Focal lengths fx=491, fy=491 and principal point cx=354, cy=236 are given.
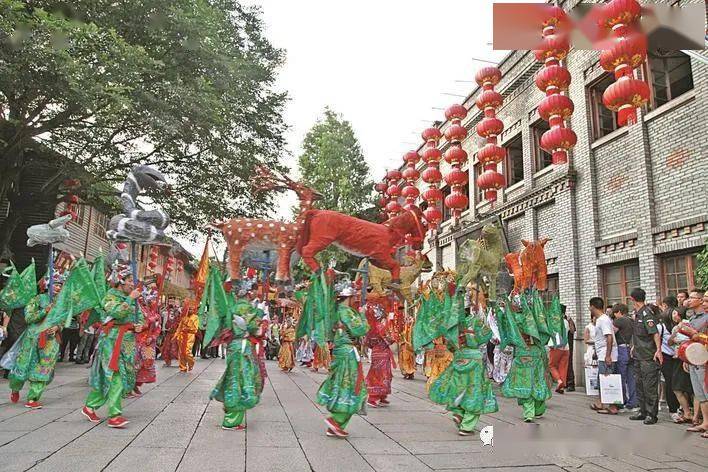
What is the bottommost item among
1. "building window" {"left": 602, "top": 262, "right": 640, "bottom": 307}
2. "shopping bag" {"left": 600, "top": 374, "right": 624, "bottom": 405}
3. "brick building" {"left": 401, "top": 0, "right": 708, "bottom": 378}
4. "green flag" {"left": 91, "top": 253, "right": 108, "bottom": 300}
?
"shopping bag" {"left": 600, "top": 374, "right": 624, "bottom": 405}

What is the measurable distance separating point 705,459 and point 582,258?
6954 mm

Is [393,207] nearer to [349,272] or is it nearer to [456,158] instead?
[456,158]

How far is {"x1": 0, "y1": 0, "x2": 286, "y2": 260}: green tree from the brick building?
260 inches

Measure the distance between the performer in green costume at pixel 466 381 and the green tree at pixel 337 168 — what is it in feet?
52.0

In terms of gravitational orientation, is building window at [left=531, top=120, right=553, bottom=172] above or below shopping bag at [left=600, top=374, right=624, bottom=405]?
above

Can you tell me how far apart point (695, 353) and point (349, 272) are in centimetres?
507

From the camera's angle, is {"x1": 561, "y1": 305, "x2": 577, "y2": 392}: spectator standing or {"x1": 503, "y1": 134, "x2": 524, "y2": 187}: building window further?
{"x1": 503, "y1": 134, "x2": 524, "y2": 187}: building window

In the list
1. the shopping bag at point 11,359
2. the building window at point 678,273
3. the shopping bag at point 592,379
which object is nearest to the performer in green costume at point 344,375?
the shopping bag at point 11,359

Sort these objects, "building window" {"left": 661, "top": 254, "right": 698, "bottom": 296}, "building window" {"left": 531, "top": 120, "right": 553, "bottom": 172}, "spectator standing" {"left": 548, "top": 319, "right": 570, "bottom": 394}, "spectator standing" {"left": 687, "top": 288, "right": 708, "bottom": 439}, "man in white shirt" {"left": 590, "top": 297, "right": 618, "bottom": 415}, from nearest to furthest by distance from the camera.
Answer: "spectator standing" {"left": 687, "top": 288, "right": 708, "bottom": 439} → "man in white shirt" {"left": 590, "top": 297, "right": 618, "bottom": 415} → "building window" {"left": 661, "top": 254, "right": 698, "bottom": 296} → "spectator standing" {"left": 548, "top": 319, "right": 570, "bottom": 394} → "building window" {"left": 531, "top": 120, "right": 553, "bottom": 172}

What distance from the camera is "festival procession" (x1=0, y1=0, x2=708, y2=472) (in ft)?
16.6

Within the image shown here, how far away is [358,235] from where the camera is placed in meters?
6.63

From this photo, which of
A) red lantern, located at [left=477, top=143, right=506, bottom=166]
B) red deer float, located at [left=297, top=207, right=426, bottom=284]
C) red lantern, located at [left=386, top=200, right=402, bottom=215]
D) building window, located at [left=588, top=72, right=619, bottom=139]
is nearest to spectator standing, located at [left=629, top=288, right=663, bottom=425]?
red deer float, located at [left=297, top=207, right=426, bottom=284]

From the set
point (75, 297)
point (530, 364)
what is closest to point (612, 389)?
point (530, 364)

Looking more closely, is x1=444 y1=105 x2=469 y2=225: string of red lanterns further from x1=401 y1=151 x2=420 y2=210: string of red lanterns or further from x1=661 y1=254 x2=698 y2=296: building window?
x1=661 y1=254 x2=698 y2=296: building window
